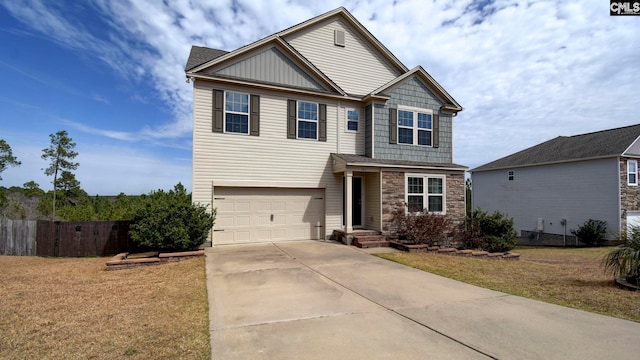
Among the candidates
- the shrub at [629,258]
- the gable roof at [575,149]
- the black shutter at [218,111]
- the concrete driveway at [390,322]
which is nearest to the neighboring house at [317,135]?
the black shutter at [218,111]

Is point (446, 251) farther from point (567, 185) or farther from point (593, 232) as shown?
point (567, 185)

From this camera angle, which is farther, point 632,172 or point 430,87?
point 632,172

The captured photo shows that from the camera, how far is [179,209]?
9.50 meters

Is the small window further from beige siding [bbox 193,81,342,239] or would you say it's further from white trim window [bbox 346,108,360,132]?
beige siding [bbox 193,81,342,239]

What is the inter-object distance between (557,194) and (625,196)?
125 inches

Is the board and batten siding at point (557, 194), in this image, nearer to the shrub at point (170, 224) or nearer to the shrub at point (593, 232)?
the shrub at point (593, 232)

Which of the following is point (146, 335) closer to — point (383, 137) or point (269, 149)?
point (269, 149)

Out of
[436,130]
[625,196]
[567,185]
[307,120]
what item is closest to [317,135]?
[307,120]

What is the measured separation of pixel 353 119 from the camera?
13.4 metres

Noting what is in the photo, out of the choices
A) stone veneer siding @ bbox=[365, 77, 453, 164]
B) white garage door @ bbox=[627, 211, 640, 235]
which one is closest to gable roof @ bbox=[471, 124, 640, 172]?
white garage door @ bbox=[627, 211, 640, 235]

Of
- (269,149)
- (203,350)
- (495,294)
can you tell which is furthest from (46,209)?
(495,294)

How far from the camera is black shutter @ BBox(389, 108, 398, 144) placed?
13.3m

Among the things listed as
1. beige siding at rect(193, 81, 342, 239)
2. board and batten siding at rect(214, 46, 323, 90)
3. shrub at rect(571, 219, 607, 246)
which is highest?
board and batten siding at rect(214, 46, 323, 90)

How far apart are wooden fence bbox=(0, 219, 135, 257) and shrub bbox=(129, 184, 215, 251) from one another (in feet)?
4.37
